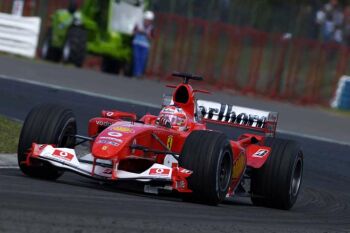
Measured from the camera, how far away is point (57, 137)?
1029 centimetres

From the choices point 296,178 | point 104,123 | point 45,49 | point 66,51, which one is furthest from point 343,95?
point 104,123

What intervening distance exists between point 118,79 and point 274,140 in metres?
15.6

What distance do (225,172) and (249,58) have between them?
19182mm

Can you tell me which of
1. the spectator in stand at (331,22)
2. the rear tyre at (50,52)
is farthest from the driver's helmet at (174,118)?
the rear tyre at (50,52)

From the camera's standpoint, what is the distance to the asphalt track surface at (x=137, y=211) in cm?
748

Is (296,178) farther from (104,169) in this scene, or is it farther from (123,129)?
(104,169)

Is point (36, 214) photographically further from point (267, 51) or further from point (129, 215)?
point (267, 51)

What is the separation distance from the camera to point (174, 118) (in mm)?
10945

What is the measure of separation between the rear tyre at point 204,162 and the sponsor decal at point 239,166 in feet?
2.41

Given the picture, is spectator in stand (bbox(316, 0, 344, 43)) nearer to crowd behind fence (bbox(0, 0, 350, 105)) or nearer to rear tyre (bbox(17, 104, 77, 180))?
crowd behind fence (bbox(0, 0, 350, 105))

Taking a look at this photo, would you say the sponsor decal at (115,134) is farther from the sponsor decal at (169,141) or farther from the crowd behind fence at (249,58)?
the crowd behind fence at (249,58)

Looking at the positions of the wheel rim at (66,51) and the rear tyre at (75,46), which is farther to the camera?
the wheel rim at (66,51)

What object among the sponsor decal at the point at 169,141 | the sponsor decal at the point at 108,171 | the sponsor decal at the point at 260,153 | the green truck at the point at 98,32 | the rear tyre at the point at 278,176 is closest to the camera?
the sponsor decal at the point at 108,171

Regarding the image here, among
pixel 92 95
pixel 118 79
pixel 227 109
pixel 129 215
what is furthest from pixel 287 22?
pixel 129 215
